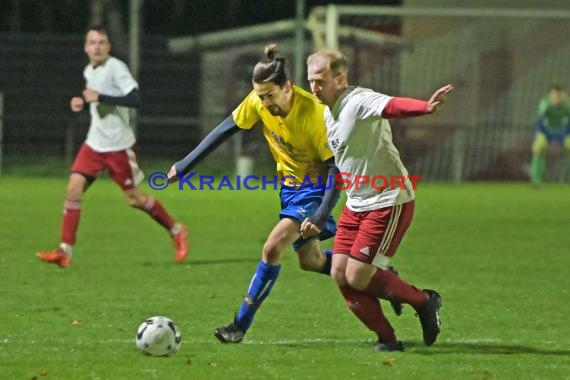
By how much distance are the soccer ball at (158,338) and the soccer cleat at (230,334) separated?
18.8 inches

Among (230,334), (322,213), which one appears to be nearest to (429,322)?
(322,213)

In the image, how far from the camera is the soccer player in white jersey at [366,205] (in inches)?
264

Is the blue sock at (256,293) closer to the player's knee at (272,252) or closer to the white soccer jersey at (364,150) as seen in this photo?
the player's knee at (272,252)

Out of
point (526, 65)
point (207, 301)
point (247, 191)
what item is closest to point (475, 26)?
point (526, 65)

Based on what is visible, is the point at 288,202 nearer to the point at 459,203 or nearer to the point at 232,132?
the point at 232,132

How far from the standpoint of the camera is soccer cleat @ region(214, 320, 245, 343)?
7.10 metres

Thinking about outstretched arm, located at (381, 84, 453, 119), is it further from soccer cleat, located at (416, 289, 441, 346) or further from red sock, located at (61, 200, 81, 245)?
red sock, located at (61, 200, 81, 245)

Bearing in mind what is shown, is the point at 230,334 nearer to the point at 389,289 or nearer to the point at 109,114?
the point at 389,289

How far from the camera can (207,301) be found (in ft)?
28.9

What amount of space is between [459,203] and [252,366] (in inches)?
450

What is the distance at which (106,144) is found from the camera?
35.8 ft

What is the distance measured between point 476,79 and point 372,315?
636 inches

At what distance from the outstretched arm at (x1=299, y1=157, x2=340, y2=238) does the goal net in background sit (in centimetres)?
1533

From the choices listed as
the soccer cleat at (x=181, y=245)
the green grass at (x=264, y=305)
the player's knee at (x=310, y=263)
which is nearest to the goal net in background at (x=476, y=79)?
the green grass at (x=264, y=305)
